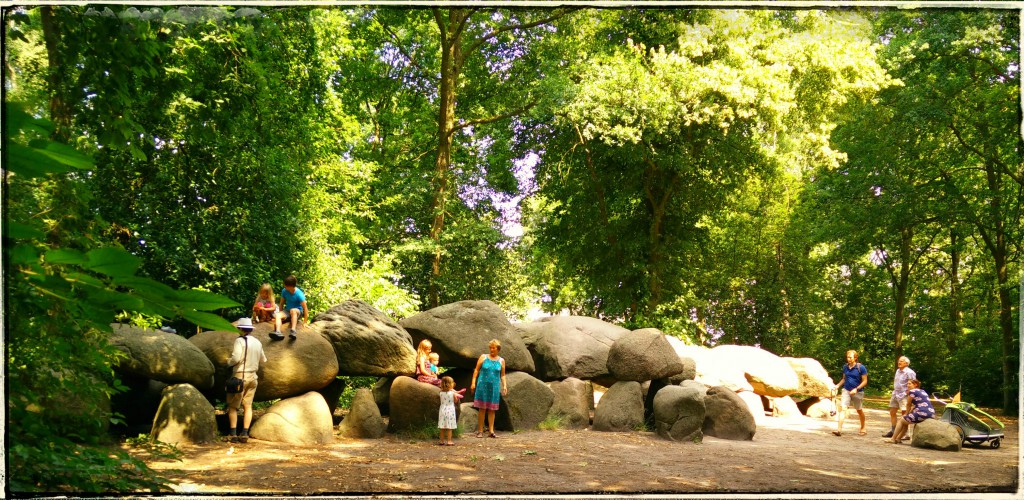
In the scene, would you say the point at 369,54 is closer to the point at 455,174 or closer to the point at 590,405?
the point at 455,174

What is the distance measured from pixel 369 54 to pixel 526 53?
15.2ft

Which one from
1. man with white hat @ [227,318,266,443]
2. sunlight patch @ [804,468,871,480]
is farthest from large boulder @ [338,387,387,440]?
sunlight patch @ [804,468,871,480]

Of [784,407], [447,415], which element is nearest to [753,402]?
[784,407]

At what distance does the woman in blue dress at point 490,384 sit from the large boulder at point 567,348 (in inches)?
90.6

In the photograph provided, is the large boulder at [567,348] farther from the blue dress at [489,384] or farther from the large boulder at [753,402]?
the large boulder at [753,402]

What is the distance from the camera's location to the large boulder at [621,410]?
401 inches

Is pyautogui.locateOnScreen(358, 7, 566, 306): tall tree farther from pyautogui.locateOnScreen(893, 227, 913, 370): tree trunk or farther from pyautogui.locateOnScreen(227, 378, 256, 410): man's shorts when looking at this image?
pyautogui.locateOnScreen(893, 227, 913, 370): tree trunk

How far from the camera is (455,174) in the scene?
53.1ft

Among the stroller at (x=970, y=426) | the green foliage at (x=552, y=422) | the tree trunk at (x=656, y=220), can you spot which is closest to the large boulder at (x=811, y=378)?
the tree trunk at (x=656, y=220)

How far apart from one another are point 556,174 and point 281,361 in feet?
29.4

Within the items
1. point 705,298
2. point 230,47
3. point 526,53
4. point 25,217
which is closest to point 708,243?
point 705,298

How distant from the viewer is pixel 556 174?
622 inches

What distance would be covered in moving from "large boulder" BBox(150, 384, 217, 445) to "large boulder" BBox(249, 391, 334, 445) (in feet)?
1.96

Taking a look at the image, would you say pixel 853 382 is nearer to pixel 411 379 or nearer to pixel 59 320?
pixel 411 379
